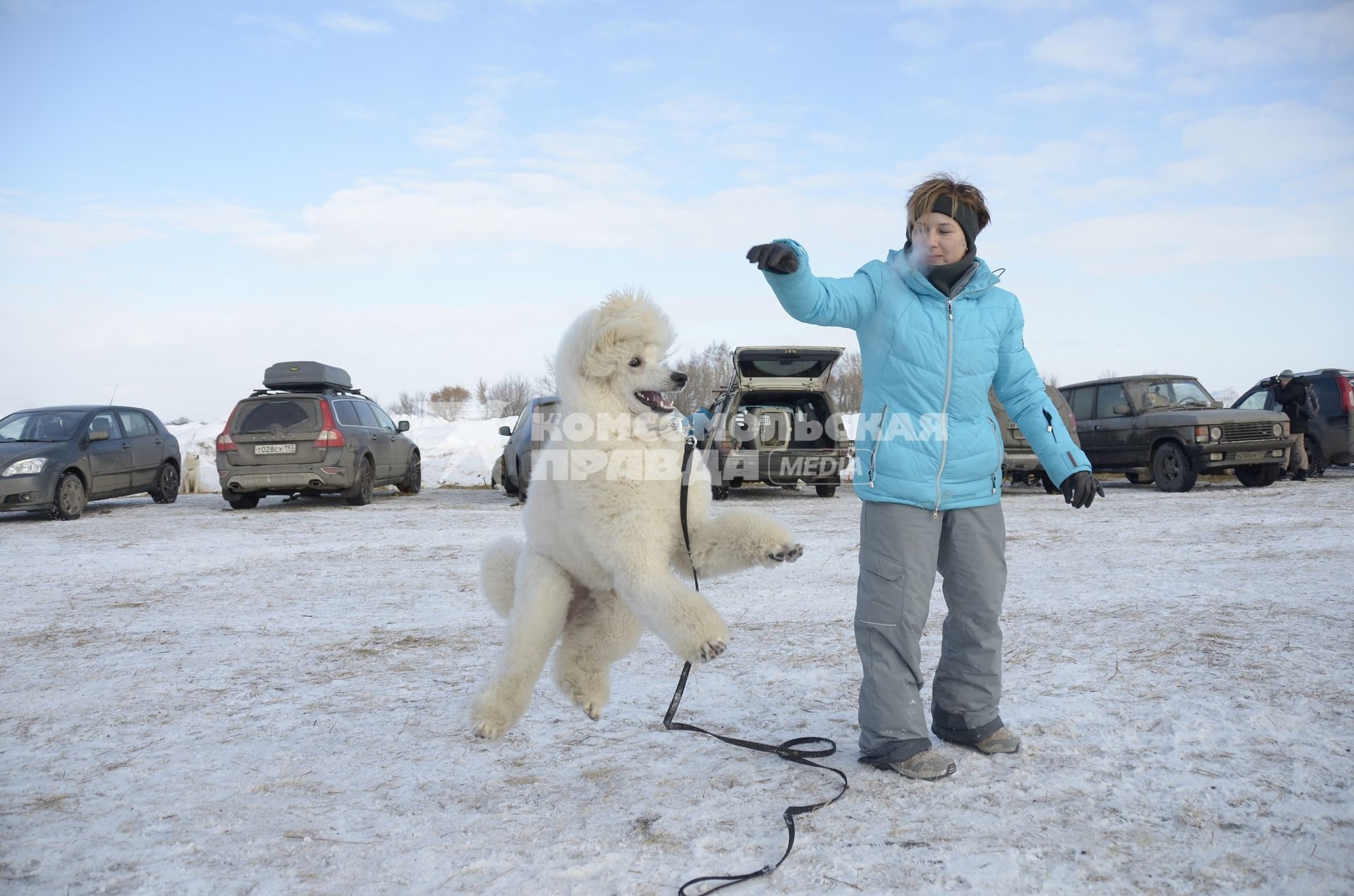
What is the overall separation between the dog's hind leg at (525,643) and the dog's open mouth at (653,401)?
0.60 meters

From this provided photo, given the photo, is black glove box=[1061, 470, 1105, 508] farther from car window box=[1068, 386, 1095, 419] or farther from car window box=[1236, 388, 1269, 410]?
car window box=[1236, 388, 1269, 410]

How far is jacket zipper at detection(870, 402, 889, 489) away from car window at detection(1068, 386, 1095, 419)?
41.4ft

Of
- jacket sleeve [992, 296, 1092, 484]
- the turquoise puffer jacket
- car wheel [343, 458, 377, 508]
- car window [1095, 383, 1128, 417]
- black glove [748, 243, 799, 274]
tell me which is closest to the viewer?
black glove [748, 243, 799, 274]

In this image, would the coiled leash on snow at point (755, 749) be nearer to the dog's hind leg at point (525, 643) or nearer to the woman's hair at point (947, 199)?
the dog's hind leg at point (525, 643)

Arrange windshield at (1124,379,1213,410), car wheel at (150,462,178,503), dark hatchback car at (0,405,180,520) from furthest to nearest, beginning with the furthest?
1. car wheel at (150,462,178,503)
2. windshield at (1124,379,1213,410)
3. dark hatchback car at (0,405,180,520)

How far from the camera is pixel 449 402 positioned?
38594mm

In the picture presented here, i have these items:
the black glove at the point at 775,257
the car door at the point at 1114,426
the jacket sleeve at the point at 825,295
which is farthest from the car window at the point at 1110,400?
the black glove at the point at 775,257

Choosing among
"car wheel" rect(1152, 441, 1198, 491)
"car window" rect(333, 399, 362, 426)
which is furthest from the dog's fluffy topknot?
"car wheel" rect(1152, 441, 1198, 491)

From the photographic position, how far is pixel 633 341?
2.45 meters

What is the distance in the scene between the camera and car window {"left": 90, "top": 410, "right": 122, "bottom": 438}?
512 inches

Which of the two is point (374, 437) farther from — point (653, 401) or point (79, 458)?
point (653, 401)

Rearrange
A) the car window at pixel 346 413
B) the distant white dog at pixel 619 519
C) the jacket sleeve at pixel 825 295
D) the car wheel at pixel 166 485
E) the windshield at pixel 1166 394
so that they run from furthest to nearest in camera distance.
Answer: the car wheel at pixel 166 485 → the windshield at pixel 1166 394 → the car window at pixel 346 413 → the jacket sleeve at pixel 825 295 → the distant white dog at pixel 619 519

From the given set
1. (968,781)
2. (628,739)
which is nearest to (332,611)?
(628,739)

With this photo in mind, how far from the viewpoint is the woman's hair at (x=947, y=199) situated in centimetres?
337
